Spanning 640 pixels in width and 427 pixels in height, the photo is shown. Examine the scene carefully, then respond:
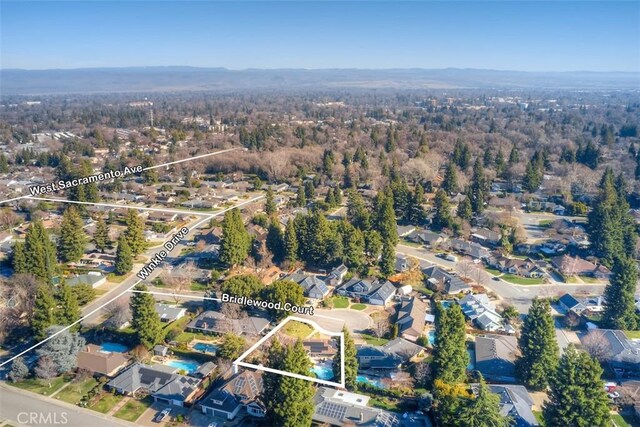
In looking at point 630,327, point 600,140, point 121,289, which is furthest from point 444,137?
point 121,289

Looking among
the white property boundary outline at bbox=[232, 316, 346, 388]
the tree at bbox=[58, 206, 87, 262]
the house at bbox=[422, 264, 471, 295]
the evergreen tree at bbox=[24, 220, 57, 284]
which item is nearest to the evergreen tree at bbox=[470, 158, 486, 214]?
the house at bbox=[422, 264, 471, 295]

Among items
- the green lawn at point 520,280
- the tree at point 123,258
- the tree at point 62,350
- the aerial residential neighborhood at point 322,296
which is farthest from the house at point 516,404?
the tree at point 123,258

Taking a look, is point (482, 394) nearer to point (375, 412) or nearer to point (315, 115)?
point (375, 412)

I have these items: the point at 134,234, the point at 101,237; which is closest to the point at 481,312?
the point at 134,234

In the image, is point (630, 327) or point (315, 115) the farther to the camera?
point (315, 115)

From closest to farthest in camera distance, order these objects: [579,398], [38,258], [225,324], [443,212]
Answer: [579,398] < [225,324] < [38,258] < [443,212]

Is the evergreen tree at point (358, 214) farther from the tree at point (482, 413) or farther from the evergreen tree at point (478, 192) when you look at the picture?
the tree at point (482, 413)

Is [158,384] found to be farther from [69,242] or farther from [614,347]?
[614,347]
